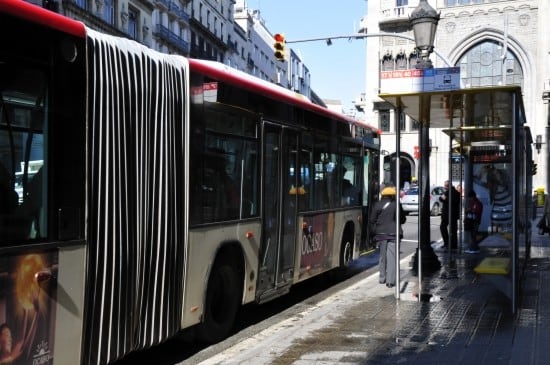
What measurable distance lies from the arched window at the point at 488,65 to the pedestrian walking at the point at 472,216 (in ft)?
123

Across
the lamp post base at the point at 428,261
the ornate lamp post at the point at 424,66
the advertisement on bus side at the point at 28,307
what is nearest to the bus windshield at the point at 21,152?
the advertisement on bus side at the point at 28,307

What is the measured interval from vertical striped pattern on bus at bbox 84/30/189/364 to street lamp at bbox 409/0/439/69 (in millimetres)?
6376

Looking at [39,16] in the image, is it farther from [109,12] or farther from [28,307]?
[109,12]

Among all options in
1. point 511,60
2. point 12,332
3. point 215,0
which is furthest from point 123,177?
point 215,0

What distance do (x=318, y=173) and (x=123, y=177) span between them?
4962mm

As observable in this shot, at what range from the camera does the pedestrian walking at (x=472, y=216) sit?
47.6ft

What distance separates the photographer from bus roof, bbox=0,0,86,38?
12.8 feet

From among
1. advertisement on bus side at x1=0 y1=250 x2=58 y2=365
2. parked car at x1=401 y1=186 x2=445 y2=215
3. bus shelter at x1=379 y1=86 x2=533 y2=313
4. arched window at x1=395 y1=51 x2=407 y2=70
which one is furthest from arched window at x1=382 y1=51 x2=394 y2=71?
advertisement on bus side at x1=0 y1=250 x2=58 y2=365

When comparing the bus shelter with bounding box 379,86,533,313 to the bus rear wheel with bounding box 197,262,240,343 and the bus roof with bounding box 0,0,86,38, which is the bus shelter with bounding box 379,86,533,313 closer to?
the bus rear wheel with bounding box 197,262,240,343

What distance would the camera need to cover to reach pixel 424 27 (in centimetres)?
1102

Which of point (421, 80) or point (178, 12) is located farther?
point (178, 12)

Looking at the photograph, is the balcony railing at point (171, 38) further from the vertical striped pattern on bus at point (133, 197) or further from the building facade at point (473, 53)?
the vertical striped pattern on bus at point (133, 197)

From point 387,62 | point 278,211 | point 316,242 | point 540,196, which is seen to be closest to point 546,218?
point 316,242

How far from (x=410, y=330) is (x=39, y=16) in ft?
17.0
